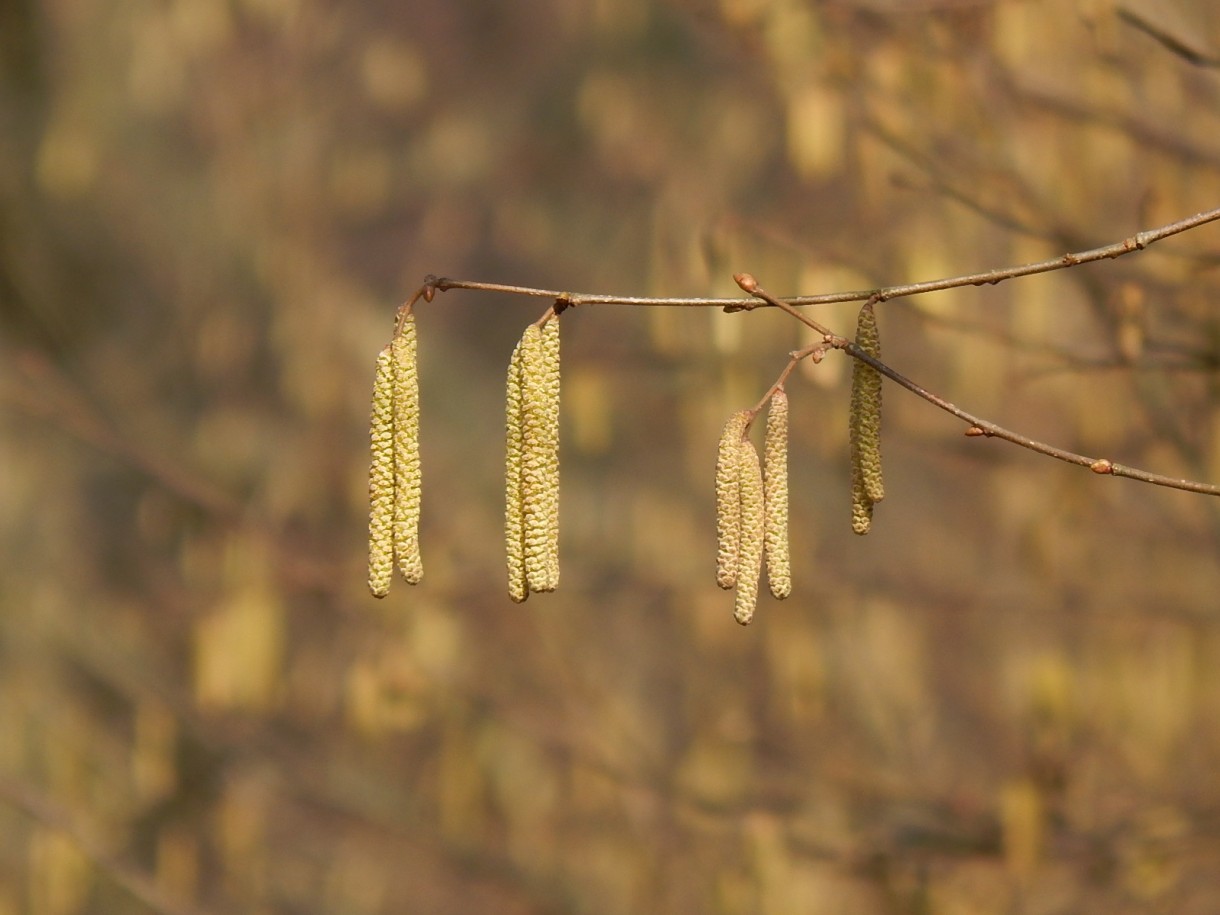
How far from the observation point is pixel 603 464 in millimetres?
1468

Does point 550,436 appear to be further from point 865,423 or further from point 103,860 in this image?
point 103,860

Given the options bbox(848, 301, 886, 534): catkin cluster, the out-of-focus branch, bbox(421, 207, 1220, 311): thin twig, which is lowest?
the out-of-focus branch

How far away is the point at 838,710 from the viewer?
4.75 ft

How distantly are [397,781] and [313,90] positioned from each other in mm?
700

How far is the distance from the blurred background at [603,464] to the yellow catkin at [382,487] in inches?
28.3

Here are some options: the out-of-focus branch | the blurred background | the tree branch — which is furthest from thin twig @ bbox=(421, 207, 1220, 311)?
the out-of-focus branch

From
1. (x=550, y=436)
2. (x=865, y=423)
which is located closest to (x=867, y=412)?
(x=865, y=423)

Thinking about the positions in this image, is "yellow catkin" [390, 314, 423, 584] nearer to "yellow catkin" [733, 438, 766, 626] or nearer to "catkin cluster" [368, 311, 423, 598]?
"catkin cluster" [368, 311, 423, 598]

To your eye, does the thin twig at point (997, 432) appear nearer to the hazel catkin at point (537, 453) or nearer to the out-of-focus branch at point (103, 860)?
the hazel catkin at point (537, 453)

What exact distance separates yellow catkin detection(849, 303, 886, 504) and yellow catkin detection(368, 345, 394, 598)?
225 mm

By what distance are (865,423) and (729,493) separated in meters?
0.08

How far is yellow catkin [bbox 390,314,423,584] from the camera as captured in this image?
27.6 inches

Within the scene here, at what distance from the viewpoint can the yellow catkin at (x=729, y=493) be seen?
2.36 ft

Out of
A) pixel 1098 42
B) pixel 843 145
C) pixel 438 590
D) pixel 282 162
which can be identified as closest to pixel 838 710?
pixel 438 590
